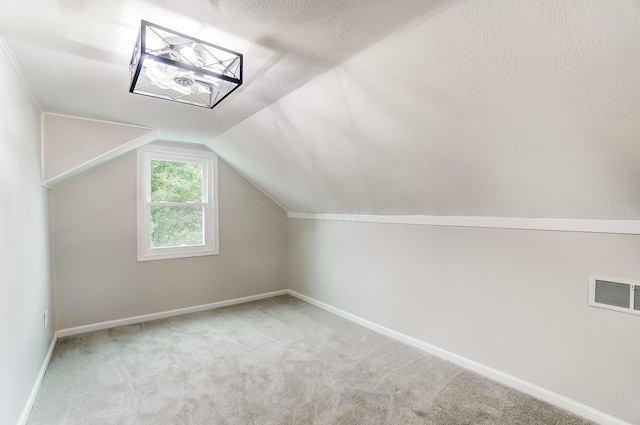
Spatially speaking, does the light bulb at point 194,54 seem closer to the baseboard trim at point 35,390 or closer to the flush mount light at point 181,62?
the flush mount light at point 181,62

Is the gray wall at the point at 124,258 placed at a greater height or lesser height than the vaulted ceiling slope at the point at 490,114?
lesser

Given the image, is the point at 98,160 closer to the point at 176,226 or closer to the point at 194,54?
the point at 176,226

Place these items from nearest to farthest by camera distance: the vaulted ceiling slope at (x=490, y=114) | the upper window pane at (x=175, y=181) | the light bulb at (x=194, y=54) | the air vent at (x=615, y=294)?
the vaulted ceiling slope at (x=490, y=114) → the light bulb at (x=194, y=54) → the air vent at (x=615, y=294) → the upper window pane at (x=175, y=181)

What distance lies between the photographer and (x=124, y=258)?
3.60 m

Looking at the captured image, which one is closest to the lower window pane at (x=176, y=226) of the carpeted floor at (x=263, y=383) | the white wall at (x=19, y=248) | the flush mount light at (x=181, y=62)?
the carpeted floor at (x=263, y=383)

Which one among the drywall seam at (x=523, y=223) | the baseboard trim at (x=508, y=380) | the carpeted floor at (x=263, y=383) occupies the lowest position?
the carpeted floor at (x=263, y=383)

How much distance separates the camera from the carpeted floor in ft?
6.70

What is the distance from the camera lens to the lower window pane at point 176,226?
3855 millimetres

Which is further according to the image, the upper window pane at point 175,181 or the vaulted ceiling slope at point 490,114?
the upper window pane at point 175,181

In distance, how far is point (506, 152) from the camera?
185 centimetres

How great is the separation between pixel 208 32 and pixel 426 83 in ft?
3.60

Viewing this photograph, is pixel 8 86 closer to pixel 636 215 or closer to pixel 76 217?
pixel 76 217

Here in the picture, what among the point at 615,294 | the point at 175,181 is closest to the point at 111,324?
the point at 175,181

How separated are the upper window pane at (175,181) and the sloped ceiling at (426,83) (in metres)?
1.22
